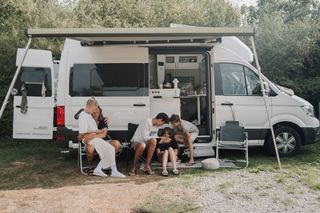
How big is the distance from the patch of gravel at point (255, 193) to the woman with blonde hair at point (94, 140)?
150 cm

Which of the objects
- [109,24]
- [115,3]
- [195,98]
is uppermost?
[115,3]

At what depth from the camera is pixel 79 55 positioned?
797 centimetres

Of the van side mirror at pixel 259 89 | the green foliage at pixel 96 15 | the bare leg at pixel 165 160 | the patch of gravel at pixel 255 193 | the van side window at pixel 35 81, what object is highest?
the green foliage at pixel 96 15

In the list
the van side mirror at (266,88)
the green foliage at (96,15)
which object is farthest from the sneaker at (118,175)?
the green foliage at (96,15)

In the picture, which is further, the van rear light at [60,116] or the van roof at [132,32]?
the van rear light at [60,116]

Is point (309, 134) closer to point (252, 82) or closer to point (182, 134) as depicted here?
point (252, 82)

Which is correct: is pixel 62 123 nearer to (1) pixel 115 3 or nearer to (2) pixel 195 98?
(2) pixel 195 98

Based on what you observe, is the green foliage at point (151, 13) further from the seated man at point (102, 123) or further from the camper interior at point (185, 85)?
the seated man at point (102, 123)

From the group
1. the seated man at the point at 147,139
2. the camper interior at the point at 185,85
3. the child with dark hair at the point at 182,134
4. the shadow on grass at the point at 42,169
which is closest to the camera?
the shadow on grass at the point at 42,169

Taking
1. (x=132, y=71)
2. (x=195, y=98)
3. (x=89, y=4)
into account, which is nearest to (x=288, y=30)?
(x=195, y=98)

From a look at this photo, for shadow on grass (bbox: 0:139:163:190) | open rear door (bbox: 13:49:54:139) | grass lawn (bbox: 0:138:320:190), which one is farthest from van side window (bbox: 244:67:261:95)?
open rear door (bbox: 13:49:54:139)

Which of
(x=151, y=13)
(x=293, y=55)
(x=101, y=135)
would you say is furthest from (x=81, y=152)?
(x=151, y=13)

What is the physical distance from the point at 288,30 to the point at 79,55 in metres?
6.32

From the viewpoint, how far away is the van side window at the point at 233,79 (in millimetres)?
8188
